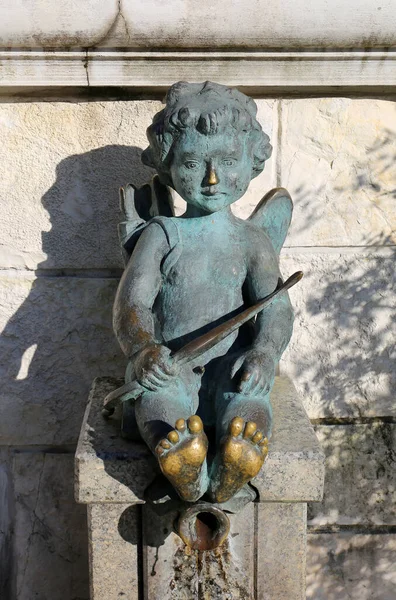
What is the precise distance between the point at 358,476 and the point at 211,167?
1.25 meters

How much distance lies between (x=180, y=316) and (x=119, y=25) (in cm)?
83

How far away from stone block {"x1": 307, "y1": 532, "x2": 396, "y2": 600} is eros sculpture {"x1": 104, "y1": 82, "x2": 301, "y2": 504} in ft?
2.99

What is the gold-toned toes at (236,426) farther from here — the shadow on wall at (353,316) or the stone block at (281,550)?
the shadow on wall at (353,316)

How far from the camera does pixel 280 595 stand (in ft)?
6.03

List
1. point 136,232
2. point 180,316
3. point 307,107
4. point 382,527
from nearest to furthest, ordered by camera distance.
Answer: point 180,316 → point 136,232 → point 307,107 → point 382,527

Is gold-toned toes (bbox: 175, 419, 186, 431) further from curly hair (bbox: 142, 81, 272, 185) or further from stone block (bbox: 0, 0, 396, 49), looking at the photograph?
stone block (bbox: 0, 0, 396, 49)

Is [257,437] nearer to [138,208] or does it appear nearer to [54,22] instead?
[138,208]

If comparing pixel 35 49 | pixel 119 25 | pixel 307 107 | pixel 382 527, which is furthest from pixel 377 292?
pixel 35 49

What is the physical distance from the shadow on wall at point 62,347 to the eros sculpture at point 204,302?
1.14 ft

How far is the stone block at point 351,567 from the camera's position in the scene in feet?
7.81

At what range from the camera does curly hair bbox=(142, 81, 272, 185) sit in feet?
5.24

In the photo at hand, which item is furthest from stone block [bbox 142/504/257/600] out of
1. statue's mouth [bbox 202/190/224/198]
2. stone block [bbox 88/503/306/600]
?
statue's mouth [bbox 202/190/224/198]

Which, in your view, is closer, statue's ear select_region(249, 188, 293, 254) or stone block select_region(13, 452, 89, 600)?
statue's ear select_region(249, 188, 293, 254)

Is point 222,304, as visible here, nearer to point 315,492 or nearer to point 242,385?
point 242,385
